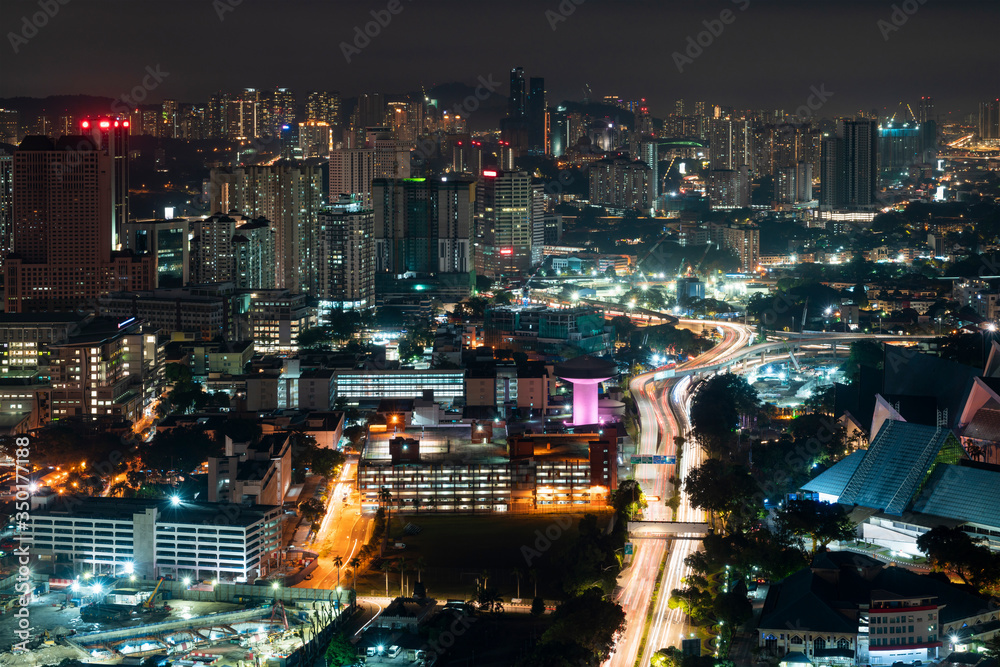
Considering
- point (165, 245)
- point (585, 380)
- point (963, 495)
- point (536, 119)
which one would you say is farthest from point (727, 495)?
point (536, 119)

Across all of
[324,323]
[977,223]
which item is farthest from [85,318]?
[977,223]

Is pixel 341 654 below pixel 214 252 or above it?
below

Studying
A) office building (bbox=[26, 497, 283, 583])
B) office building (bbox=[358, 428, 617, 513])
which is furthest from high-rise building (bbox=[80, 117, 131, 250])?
office building (bbox=[26, 497, 283, 583])

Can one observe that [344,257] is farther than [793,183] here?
No

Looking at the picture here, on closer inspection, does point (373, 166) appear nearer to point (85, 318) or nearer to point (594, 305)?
point (594, 305)

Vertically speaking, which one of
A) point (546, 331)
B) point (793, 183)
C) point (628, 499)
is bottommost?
point (628, 499)

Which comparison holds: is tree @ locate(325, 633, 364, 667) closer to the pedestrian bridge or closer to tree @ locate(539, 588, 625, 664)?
tree @ locate(539, 588, 625, 664)

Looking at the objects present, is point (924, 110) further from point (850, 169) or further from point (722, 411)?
point (722, 411)
